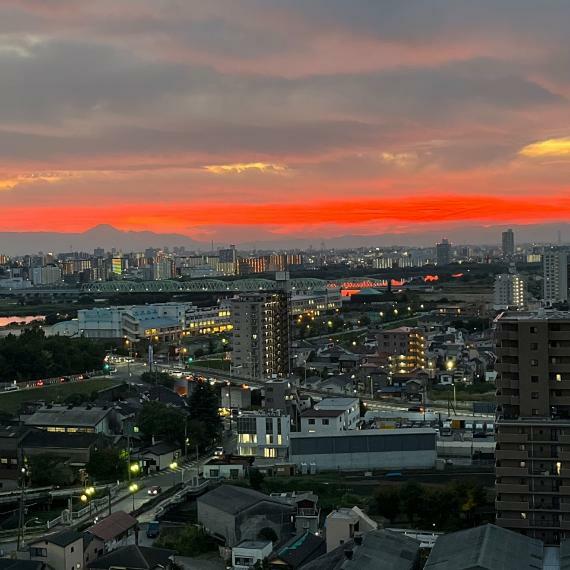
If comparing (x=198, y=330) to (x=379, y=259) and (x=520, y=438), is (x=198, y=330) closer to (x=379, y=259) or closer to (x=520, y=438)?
(x=520, y=438)

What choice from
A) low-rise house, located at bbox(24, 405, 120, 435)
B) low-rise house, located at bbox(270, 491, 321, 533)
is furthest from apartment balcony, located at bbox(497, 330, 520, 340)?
low-rise house, located at bbox(24, 405, 120, 435)

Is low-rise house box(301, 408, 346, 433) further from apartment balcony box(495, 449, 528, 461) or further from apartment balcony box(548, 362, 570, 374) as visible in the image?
apartment balcony box(548, 362, 570, 374)

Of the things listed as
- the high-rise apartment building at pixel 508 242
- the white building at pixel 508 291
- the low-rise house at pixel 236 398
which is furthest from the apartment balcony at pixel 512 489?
the high-rise apartment building at pixel 508 242

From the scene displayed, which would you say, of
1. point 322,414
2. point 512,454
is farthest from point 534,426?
point 322,414

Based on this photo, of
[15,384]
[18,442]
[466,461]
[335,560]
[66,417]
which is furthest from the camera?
[15,384]

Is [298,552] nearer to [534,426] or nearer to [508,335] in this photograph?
[534,426]

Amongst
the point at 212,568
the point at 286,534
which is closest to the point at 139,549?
the point at 212,568

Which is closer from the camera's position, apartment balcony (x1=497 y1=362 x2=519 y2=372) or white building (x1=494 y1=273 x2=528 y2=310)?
apartment balcony (x1=497 y1=362 x2=519 y2=372)

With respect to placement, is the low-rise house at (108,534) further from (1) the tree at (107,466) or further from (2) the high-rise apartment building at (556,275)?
(2) the high-rise apartment building at (556,275)
